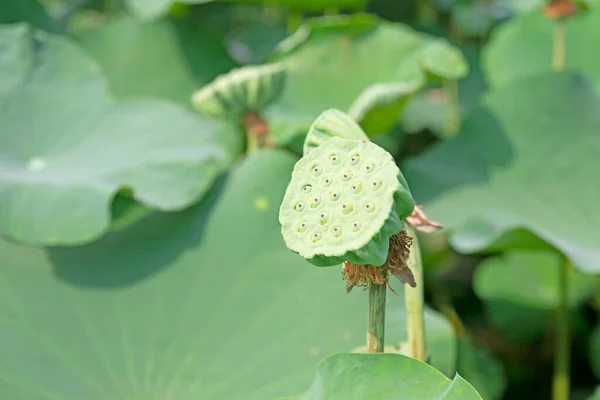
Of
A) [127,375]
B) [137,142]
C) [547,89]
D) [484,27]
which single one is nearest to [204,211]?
[137,142]

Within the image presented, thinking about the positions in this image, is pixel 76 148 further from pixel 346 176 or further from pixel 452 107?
pixel 452 107

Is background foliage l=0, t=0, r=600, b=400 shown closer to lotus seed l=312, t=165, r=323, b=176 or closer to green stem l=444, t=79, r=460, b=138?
green stem l=444, t=79, r=460, b=138

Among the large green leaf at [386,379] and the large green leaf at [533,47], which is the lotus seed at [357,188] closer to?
the large green leaf at [386,379]

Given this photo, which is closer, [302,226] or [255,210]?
[302,226]

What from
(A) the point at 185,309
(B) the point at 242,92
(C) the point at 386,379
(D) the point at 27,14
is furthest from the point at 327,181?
(D) the point at 27,14

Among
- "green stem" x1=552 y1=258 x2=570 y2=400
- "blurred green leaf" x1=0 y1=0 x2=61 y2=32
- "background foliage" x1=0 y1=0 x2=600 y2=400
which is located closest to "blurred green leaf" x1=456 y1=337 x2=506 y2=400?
"background foliage" x1=0 y1=0 x2=600 y2=400

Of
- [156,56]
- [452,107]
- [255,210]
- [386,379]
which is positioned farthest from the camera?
[452,107]

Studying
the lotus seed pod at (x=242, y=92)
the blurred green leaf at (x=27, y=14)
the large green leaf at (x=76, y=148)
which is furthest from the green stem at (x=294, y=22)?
the lotus seed pod at (x=242, y=92)

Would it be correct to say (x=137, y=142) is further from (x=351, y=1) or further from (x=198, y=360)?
(x=351, y=1)
